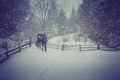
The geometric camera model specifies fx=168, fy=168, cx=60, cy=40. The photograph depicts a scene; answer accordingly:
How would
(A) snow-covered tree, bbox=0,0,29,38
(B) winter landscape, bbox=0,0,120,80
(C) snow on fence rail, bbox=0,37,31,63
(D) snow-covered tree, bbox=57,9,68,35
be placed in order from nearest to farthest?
(B) winter landscape, bbox=0,0,120,80 < (C) snow on fence rail, bbox=0,37,31,63 < (A) snow-covered tree, bbox=0,0,29,38 < (D) snow-covered tree, bbox=57,9,68,35

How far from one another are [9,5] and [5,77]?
15450mm

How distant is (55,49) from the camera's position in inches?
947

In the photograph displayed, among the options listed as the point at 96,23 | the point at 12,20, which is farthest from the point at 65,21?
the point at 12,20

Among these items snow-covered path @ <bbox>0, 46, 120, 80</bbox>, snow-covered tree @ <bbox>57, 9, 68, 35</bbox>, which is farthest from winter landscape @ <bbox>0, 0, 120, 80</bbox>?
snow-covered tree @ <bbox>57, 9, 68, 35</bbox>

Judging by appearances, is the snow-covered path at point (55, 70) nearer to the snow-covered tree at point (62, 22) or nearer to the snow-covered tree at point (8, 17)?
the snow-covered tree at point (8, 17)

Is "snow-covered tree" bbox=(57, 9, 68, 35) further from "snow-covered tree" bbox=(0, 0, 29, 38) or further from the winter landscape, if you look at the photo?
"snow-covered tree" bbox=(0, 0, 29, 38)

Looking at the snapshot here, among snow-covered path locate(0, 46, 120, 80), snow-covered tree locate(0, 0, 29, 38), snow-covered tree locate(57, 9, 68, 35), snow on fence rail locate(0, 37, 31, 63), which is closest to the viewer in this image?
snow-covered path locate(0, 46, 120, 80)

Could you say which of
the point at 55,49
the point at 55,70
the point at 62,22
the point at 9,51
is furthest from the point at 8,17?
the point at 62,22

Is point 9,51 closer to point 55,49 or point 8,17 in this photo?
point 55,49

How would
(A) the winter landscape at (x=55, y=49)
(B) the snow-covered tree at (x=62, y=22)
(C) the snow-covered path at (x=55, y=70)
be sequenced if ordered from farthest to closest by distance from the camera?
(B) the snow-covered tree at (x=62, y=22) < (A) the winter landscape at (x=55, y=49) < (C) the snow-covered path at (x=55, y=70)

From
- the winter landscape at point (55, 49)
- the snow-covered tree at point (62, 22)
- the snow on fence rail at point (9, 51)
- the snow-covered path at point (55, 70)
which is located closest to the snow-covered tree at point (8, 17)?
the winter landscape at point (55, 49)

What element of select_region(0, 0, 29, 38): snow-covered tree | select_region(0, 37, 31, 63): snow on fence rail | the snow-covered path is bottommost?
the snow-covered path

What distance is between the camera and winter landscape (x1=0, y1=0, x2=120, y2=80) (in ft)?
40.8

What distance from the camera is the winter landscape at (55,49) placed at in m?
12.4
